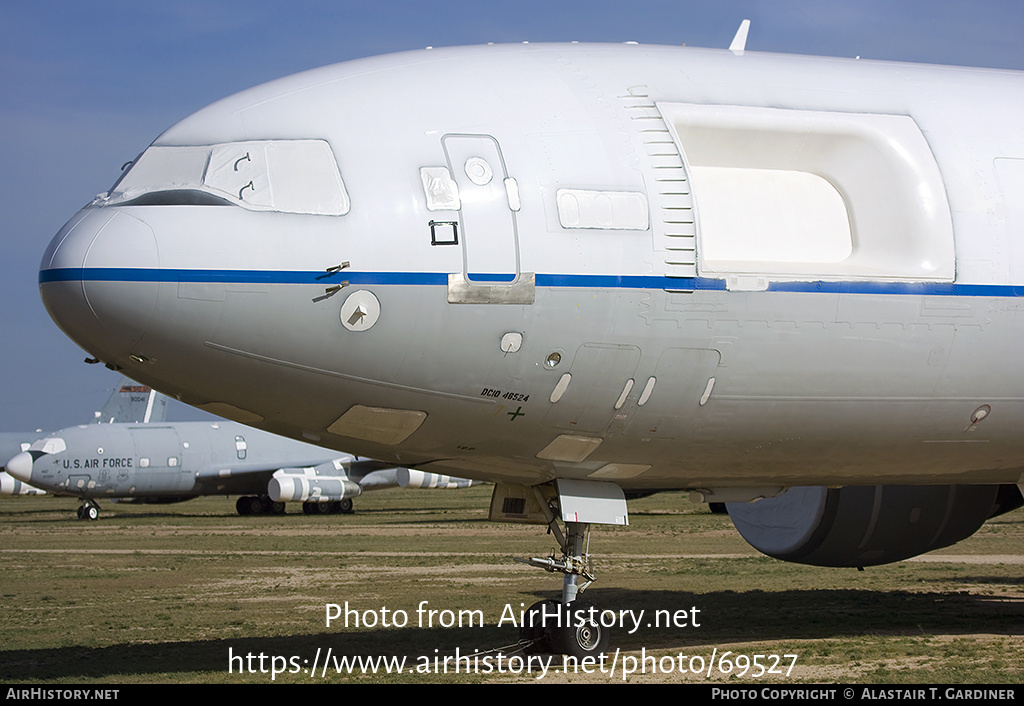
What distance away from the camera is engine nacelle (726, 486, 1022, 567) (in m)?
12.9

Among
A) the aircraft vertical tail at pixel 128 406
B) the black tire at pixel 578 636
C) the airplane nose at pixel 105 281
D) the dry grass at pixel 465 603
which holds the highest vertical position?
the airplane nose at pixel 105 281

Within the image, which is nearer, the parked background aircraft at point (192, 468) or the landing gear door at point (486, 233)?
the landing gear door at point (486, 233)

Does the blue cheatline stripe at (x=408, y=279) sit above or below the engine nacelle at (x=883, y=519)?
above

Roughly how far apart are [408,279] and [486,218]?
2.32 feet

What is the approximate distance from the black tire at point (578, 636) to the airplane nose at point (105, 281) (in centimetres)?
429

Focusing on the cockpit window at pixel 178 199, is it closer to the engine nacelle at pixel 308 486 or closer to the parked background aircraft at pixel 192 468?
the parked background aircraft at pixel 192 468

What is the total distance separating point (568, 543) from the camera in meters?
9.70

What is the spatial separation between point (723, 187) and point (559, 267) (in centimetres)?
167

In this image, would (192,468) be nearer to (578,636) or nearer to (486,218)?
(578,636)

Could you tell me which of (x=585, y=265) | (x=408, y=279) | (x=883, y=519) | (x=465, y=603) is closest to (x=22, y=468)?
(x=465, y=603)

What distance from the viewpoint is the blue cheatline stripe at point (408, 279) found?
7477 millimetres

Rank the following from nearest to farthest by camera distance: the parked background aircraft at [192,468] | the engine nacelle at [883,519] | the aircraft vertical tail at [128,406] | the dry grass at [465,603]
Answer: the dry grass at [465,603] < the engine nacelle at [883,519] < the parked background aircraft at [192,468] < the aircraft vertical tail at [128,406]

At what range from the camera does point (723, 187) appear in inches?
349

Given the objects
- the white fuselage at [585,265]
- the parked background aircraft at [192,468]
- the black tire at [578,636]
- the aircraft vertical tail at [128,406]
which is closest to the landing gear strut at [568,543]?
the black tire at [578,636]
